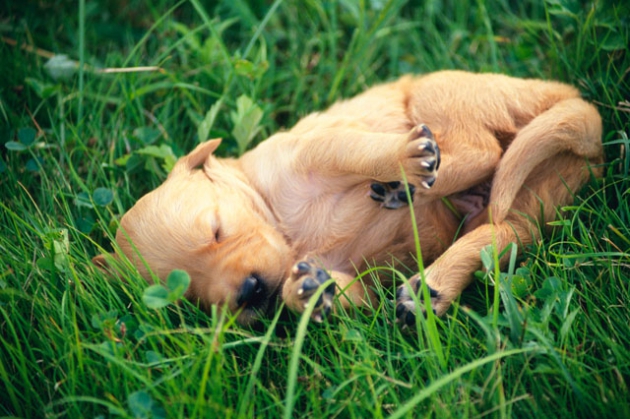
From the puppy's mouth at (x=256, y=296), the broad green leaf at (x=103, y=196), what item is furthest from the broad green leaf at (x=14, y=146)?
the puppy's mouth at (x=256, y=296)

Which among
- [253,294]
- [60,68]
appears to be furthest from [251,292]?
[60,68]

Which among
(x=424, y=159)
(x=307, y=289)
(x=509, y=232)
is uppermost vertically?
(x=424, y=159)

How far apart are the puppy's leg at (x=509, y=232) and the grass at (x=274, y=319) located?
99mm

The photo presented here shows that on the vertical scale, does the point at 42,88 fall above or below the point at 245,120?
above

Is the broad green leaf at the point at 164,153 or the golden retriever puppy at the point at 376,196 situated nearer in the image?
the golden retriever puppy at the point at 376,196

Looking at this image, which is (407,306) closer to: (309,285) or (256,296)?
(309,285)

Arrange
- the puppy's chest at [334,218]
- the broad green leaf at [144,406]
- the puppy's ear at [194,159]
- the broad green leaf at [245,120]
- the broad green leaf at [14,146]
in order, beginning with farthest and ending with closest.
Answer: the broad green leaf at [245,120], the broad green leaf at [14,146], the puppy's ear at [194,159], the puppy's chest at [334,218], the broad green leaf at [144,406]

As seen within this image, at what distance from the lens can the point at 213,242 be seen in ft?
10.5

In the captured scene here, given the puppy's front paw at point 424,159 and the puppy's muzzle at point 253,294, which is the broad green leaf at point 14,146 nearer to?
the puppy's muzzle at point 253,294

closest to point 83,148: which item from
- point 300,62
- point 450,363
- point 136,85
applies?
point 136,85

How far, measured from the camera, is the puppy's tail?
3.27 metres

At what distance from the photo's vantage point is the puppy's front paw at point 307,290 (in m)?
2.85

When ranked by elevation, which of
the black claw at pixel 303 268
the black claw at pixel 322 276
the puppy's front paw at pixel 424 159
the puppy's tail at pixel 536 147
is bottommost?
the puppy's tail at pixel 536 147

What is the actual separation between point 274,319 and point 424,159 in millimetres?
1123
